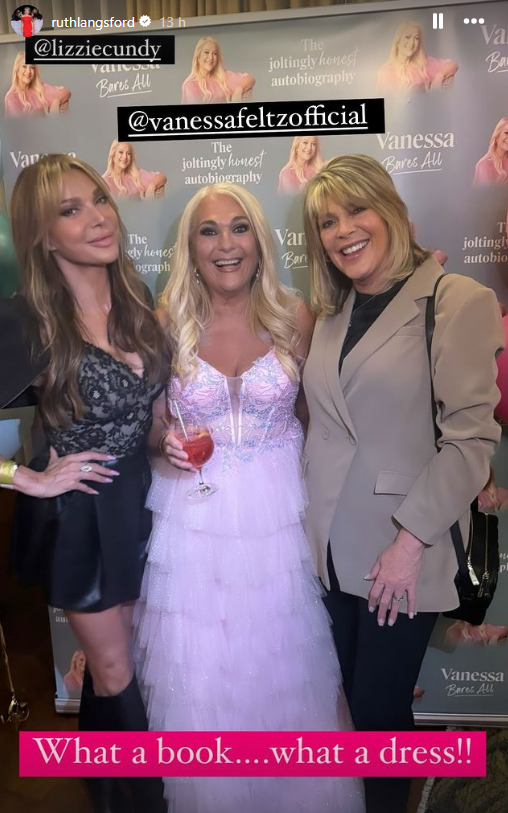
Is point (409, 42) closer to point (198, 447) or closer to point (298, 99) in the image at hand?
point (298, 99)

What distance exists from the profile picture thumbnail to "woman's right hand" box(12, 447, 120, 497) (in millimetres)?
1048

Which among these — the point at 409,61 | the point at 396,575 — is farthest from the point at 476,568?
the point at 409,61

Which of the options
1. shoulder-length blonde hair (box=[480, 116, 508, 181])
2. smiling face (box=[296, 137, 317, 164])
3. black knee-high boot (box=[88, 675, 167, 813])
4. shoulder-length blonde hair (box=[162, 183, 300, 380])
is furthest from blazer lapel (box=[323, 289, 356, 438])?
black knee-high boot (box=[88, 675, 167, 813])

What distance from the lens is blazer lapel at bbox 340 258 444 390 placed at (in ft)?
4.42

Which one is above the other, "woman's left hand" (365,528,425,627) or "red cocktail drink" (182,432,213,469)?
"red cocktail drink" (182,432,213,469)

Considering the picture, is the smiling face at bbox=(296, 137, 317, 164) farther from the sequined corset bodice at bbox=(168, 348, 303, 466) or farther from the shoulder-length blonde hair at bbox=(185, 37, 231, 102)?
the sequined corset bodice at bbox=(168, 348, 303, 466)

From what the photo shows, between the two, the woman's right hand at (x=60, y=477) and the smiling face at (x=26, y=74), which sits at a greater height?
the smiling face at (x=26, y=74)

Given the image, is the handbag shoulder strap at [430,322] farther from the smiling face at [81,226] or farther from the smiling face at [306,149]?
the smiling face at [81,226]

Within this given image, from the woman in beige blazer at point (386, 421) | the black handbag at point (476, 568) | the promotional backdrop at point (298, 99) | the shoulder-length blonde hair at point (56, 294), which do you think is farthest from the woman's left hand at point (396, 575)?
the promotional backdrop at point (298, 99)

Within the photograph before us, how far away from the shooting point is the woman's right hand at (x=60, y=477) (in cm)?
145

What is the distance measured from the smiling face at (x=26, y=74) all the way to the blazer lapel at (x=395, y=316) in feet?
3.59

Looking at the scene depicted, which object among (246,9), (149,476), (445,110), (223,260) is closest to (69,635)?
(149,476)

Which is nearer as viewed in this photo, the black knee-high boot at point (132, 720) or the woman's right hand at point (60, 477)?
the woman's right hand at point (60, 477)

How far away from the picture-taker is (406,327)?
A: 1354mm
